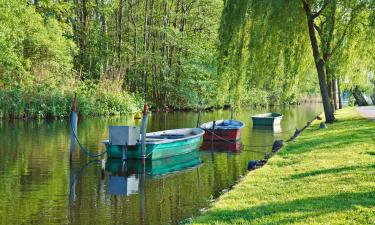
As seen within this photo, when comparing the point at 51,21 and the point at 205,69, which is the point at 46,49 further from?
the point at 205,69

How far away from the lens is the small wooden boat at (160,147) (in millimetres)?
16844

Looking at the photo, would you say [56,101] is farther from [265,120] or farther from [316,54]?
[316,54]

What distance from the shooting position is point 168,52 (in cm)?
4969

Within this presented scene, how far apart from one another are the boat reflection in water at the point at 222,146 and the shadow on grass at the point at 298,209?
12138 mm

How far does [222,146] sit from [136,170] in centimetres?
782

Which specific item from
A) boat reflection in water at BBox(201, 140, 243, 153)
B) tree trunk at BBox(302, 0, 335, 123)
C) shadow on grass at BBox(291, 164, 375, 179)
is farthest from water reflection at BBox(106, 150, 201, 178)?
tree trunk at BBox(302, 0, 335, 123)

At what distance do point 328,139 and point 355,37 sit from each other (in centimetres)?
696

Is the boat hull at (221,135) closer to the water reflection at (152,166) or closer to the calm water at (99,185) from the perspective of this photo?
the calm water at (99,185)

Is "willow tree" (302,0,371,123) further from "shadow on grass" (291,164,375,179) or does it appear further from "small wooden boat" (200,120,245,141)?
"shadow on grass" (291,164,375,179)

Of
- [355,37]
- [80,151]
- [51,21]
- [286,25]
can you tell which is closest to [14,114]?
[51,21]

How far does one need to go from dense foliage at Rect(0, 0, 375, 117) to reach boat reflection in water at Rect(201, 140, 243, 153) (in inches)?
82.1

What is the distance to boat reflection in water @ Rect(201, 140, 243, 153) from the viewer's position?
20972 mm

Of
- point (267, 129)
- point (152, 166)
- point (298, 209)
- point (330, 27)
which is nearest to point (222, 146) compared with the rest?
point (152, 166)

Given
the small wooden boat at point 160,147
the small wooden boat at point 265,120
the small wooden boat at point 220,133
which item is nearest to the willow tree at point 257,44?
the small wooden boat at point 220,133
